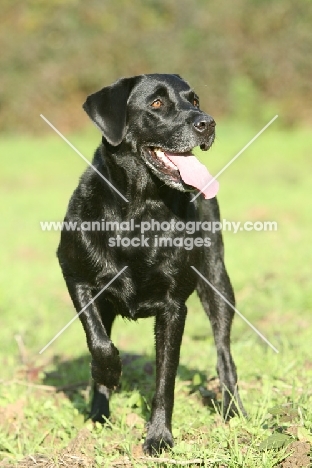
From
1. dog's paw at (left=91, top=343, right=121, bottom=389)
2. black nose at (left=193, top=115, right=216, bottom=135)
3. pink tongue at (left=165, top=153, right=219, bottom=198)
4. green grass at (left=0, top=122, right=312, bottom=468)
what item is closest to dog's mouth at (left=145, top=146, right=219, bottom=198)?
pink tongue at (left=165, top=153, right=219, bottom=198)

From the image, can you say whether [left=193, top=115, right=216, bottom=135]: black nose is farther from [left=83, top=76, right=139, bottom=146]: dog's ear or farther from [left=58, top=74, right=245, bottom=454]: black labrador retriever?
[left=83, top=76, right=139, bottom=146]: dog's ear

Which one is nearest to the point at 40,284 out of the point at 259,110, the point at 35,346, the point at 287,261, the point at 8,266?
the point at 8,266

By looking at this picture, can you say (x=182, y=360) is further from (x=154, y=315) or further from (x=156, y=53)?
(x=156, y=53)

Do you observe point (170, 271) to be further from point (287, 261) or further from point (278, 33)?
point (278, 33)

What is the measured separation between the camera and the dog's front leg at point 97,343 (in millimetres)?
4039

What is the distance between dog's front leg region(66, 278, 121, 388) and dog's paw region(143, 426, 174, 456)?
0.33m

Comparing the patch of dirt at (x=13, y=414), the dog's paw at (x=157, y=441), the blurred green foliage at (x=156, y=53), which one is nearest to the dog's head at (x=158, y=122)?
the dog's paw at (x=157, y=441)

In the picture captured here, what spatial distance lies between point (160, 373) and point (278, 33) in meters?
25.8

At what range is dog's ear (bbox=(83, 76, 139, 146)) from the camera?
421cm

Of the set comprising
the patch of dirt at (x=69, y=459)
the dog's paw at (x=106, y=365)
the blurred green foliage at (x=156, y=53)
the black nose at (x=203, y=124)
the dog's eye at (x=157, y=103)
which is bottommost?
the blurred green foliage at (x=156, y=53)

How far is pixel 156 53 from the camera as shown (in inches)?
1050

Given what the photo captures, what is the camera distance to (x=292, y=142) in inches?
823

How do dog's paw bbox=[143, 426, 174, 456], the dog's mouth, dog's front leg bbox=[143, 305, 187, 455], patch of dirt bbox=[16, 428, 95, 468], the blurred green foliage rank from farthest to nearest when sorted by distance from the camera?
the blurred green foliage → the dog's mouth → dog's front leg bbox=[143, 305, 187, 455] → dog's paw bbox=[143, 426, 174, 456] → patch of dirt bbox=[16, 428, 95, 468]

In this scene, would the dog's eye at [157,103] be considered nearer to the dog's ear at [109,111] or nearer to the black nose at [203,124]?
the dog's ear at [109,111]
